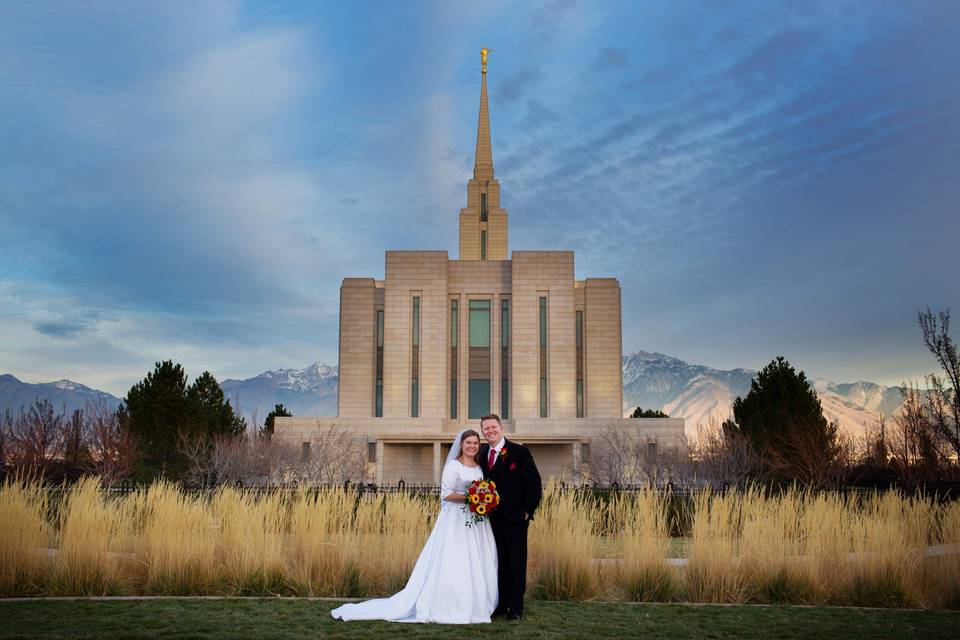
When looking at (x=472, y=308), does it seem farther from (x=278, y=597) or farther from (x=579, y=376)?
(x=278, y=597)

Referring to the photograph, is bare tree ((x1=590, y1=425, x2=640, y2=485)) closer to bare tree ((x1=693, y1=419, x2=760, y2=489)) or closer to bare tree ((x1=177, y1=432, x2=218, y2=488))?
bare tree ((x1=693, y1=419, x2=760, y2=489))

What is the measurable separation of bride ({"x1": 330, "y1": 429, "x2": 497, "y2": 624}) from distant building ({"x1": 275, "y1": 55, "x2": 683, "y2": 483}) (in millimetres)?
34226

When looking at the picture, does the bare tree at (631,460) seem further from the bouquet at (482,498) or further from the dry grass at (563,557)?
the bouquet at (482,498)

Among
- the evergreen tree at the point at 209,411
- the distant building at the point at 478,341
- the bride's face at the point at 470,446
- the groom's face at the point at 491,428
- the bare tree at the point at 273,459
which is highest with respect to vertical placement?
the distant building at the point at 478,341

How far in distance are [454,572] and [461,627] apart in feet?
1.58

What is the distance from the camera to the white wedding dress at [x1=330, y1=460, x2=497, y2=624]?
7.54 meters

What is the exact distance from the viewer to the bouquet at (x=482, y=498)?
7.49 metres

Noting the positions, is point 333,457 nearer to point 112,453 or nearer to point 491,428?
point 112,453

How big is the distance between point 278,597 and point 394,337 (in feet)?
116

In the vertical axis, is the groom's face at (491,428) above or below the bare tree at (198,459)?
above

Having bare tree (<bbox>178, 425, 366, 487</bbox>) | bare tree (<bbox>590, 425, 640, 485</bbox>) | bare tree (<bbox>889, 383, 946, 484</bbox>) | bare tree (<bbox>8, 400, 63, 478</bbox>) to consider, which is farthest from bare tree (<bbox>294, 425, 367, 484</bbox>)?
bare tree (<bbox>889, 383, 946, 484</bbox>)

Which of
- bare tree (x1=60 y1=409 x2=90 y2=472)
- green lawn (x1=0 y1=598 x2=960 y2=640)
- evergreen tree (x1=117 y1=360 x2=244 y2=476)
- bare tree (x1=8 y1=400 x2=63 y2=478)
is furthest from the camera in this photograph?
evergreen tree (x1=117 y1=360 x2=244 y2=476)

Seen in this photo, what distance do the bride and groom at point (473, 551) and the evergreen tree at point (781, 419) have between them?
2251 centimetres

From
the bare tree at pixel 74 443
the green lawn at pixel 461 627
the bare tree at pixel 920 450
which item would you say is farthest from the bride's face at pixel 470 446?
the bare tree at pixel 74 443
